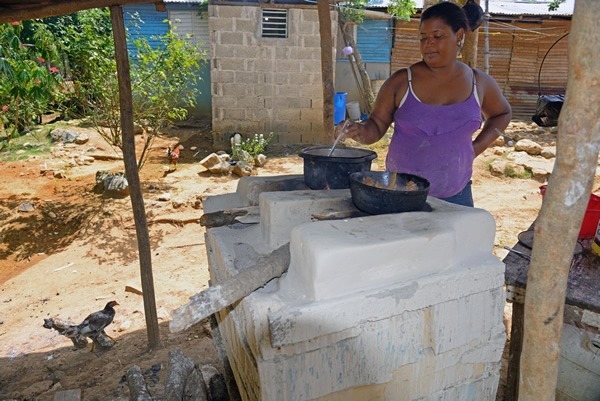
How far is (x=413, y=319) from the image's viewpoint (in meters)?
1.66

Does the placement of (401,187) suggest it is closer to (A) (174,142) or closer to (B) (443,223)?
(B) (443,223)

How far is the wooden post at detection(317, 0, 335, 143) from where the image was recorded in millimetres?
3528

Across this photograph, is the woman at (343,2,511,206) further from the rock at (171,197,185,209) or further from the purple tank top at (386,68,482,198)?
the rock at (171,197,185,209)

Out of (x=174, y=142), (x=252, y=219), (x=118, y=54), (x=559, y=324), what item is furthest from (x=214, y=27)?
(x=559, y=324)

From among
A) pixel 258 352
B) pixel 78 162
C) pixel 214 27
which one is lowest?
pixel 78 162

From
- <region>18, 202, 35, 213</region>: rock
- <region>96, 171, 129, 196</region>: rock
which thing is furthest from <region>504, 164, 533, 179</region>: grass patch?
<region>18, 202, 35, 213</region>: rock

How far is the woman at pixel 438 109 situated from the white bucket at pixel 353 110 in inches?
362

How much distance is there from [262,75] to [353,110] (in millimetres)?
3783

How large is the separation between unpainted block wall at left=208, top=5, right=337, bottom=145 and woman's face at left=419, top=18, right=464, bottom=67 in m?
6.34

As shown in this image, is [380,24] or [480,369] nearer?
[480,369]

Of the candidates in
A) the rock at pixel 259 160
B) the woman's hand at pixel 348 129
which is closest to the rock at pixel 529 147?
the rock at pixel 259 160

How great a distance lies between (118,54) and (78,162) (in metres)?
6.35

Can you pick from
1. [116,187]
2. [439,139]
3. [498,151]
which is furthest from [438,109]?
[498,151]

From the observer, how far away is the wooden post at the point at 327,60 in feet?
11.6
